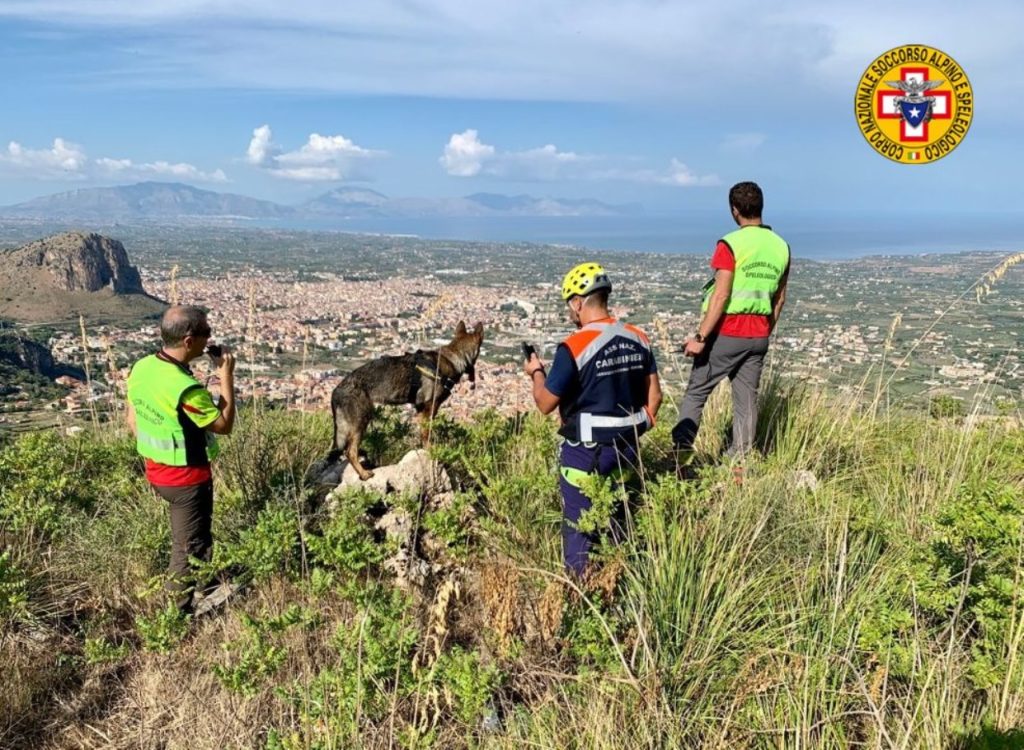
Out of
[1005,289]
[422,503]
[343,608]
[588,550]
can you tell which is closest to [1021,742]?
[588,550]

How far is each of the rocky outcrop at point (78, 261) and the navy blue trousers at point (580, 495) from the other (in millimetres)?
29508

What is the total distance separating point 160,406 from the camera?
3.96m

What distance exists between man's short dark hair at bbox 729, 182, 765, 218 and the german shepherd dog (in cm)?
224

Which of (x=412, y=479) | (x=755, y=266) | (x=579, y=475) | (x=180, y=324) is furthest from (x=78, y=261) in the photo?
(x=579, y=475)

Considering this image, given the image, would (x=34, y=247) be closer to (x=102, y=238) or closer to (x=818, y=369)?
(x=102, y=238)

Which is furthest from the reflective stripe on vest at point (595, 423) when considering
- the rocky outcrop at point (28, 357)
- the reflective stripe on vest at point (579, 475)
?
the rocky outcrop at point (28, 357)

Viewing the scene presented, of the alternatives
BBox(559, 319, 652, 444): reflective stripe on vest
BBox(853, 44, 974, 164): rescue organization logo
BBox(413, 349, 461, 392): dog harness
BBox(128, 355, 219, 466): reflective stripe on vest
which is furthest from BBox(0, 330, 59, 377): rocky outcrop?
BBox(853, 44, 974, 164): rescue organization logo

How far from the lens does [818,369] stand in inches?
287

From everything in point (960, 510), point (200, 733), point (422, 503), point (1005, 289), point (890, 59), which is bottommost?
point (200, 733)

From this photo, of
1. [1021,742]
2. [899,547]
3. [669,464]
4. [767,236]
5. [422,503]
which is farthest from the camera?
[669,464]

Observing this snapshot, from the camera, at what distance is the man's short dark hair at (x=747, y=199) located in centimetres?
513

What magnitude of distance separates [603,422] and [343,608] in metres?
1.87

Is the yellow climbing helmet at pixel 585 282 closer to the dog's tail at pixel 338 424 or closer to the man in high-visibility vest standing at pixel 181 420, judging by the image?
the dog's tail at pixel 338 424

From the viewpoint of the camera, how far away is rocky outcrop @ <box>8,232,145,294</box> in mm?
29889
